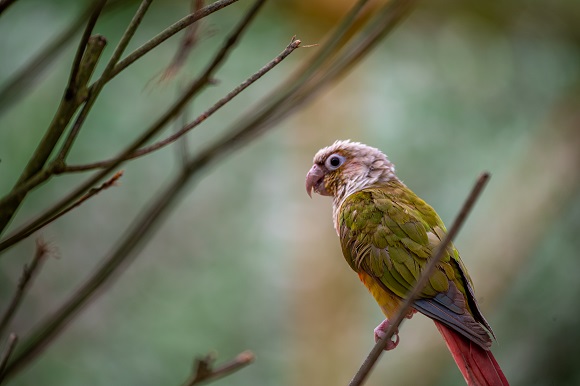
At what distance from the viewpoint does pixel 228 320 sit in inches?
125

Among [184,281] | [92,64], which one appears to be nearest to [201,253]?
[184,281]

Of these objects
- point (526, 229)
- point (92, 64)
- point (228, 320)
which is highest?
point (228, 320)

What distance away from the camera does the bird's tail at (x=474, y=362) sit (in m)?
1.13

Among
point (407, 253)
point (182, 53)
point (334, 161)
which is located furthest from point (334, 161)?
point (182, 53)

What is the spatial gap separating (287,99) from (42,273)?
2172 millimetres

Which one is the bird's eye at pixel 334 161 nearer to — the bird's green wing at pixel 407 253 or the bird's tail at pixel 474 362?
the bird's green wing at pixel 407 253

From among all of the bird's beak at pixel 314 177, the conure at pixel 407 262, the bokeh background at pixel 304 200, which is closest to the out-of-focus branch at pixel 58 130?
the conure at pixel 407 262

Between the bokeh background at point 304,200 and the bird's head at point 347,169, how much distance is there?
132cm

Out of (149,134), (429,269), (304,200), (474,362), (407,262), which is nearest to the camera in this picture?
(429,269)

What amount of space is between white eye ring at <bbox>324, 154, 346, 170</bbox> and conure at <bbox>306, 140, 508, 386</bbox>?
4cm

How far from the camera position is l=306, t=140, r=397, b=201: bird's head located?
5.26 feet

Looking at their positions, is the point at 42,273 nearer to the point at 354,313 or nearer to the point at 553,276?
the point at 354,313

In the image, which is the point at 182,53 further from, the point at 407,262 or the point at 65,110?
the point at 407,262

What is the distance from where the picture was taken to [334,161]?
5.34ft
